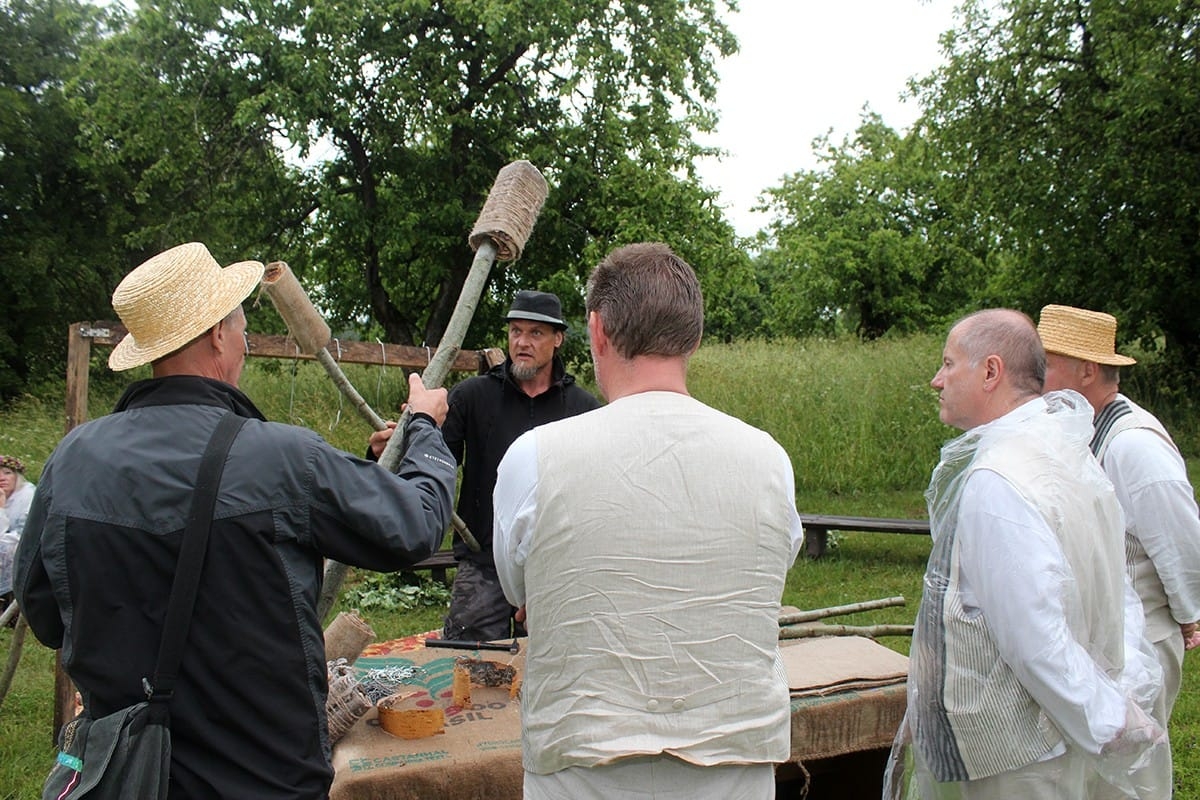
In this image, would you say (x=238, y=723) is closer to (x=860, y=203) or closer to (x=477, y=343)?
(x=477, y=343)

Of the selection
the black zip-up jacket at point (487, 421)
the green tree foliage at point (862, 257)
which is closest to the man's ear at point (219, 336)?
the black zip-up jacket at point (487, 421)

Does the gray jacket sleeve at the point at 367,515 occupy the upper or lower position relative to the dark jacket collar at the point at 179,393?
lower

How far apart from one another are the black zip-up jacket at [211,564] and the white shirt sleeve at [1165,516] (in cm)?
236

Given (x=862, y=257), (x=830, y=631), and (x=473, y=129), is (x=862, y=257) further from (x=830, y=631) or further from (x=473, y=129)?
(x=830, y=631)

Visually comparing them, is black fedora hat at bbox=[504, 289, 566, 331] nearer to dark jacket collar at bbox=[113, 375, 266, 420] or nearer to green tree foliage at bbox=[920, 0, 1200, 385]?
dark jacket collar at bbox=[113, 375, 266, 420]

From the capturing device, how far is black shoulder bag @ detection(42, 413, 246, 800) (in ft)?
5.71

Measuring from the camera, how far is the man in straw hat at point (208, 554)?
1.79m

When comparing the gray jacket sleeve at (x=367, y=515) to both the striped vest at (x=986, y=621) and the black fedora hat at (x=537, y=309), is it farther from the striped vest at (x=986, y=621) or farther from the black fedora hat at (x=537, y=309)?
the black fedora hat at (x=537, y=309)

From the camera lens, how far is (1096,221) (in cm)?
1419

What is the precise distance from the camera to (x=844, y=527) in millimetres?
8180

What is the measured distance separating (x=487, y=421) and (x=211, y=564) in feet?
7.63

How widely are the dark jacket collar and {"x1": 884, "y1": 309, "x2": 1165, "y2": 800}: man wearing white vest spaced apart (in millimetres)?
1629

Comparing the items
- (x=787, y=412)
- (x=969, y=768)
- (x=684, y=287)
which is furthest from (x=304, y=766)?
(x=787, y=412)

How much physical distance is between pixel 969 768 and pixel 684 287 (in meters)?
1.33
